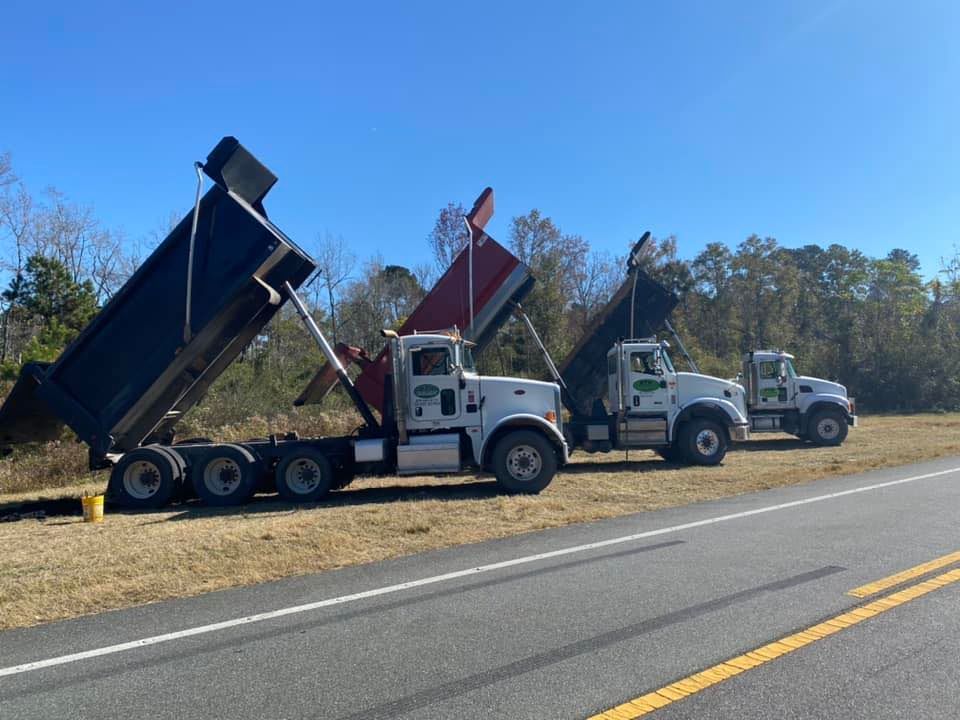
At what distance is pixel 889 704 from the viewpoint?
356 cm

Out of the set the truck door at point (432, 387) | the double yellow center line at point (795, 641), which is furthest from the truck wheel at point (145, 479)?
the double yellow center line at point (795, 641)

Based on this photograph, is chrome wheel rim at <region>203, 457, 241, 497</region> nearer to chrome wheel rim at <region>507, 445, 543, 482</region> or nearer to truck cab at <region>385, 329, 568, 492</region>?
truck cab at <region>385, 329, 568, 492</region>

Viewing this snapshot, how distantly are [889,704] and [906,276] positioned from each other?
65995mm

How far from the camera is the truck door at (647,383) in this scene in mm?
15297

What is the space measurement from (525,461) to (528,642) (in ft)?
22.7

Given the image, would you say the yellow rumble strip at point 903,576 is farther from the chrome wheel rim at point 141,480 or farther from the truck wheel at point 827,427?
the truck wheel at point 827,427

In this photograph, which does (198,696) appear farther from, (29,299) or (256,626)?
(29,299)

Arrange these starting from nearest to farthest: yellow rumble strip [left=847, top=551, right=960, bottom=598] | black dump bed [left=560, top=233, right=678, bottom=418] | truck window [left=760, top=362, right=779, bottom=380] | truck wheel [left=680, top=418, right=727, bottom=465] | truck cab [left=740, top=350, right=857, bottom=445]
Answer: yellow rumble strip [left=847, top=551, right=960, bottom=598] → truck wheel [left=680, top=418, right=727, bottom=465] → black dump bed [left=560, top=233, right=678, bottom=418] → truck cab [left=740, top=350, right=857, bottom=445] → truck window [left=760, top=362, right=779, bottom=380]

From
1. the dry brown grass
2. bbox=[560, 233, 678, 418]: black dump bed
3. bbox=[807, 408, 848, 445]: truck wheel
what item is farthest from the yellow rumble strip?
bbox=[807, 408, 848, 445]: truck wheel

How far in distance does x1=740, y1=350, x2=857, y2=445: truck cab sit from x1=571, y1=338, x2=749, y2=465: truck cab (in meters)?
4.65

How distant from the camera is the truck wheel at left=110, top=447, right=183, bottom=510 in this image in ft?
36.4

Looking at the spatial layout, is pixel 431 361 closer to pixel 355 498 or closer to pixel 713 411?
pixel 355 498

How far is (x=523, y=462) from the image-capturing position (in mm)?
11508

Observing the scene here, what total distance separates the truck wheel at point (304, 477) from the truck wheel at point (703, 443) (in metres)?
7.57
